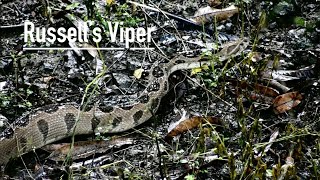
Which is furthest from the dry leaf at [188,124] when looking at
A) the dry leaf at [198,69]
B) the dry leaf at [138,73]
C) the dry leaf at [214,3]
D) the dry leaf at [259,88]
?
the dry leaf at [214,3]

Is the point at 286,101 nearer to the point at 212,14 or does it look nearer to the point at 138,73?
the point at 138,73

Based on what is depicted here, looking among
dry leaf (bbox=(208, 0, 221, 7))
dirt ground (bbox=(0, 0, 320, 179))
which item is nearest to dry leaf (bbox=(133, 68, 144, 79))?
dirt ground (bbox=(0, 0, 320, 179))

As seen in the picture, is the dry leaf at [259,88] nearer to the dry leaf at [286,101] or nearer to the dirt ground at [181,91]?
the dirt ground at [181,91]

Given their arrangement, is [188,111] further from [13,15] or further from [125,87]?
Result: [13,15]

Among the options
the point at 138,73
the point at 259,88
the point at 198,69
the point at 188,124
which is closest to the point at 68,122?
Result: the point at 188,124

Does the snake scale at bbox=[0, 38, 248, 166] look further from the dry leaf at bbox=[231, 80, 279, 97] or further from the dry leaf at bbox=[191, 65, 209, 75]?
the dry leaf at bbox=[231, 80, 279, 97]
